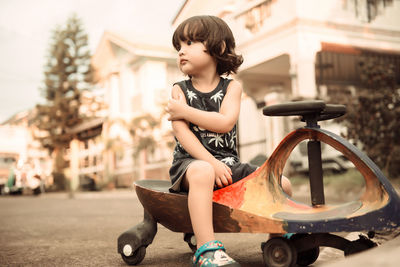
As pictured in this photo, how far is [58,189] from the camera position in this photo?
73.5ft

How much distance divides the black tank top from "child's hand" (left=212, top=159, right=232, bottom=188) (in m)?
0.13

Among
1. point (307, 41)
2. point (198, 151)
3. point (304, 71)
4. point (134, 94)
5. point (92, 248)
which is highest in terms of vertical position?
point (134, 94)

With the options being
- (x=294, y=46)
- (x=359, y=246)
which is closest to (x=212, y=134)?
(x=359, y=246)

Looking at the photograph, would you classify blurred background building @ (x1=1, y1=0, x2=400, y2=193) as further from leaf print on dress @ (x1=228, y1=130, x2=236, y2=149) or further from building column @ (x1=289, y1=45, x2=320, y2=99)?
leaf print on dress @ (x1=228, y1=130, x2=236, y2=149)

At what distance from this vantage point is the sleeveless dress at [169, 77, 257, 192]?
218 cm

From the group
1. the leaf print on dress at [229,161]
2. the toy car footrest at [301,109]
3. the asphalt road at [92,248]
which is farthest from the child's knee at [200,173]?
the asphalt road at [92,248]

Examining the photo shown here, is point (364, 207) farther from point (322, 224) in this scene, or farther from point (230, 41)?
point (230, 41)

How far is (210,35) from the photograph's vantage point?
7.38 ft

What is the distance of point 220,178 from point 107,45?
18.8m

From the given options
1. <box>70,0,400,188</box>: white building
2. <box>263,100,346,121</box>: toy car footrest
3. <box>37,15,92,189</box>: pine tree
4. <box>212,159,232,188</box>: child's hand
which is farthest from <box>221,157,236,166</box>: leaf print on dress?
<box>37,15,92,189</box>: pine tree

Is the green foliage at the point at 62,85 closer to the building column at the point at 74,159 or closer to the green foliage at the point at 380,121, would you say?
the building column at the point at 74,159

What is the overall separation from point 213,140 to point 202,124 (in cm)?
13

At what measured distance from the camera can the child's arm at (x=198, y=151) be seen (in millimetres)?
2066

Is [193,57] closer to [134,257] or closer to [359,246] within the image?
[134,257]
